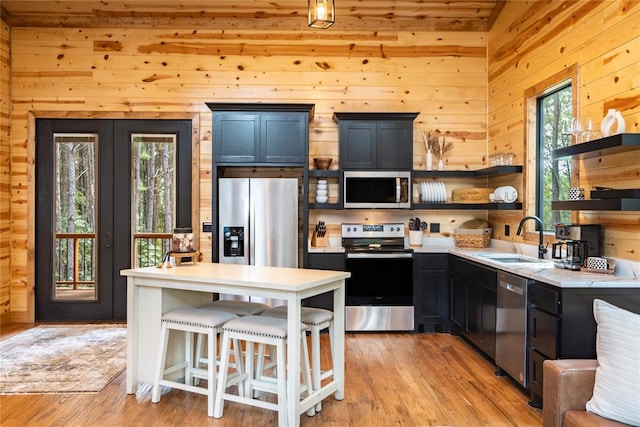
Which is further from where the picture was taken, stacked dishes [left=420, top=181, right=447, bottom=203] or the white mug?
stacked dishes [left=420, top=181, right=447, bottom=203]

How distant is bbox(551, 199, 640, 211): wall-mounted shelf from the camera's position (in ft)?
9.52

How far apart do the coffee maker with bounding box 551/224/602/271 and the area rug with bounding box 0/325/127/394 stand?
3.46m

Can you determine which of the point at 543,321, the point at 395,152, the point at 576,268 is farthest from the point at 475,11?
the point at 543,321

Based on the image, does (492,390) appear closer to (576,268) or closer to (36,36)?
(576,268)

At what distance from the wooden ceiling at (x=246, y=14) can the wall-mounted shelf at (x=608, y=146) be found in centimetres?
260

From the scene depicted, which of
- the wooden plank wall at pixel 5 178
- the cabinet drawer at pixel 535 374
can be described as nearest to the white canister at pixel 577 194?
the cabinet drawer at pixel 535 374

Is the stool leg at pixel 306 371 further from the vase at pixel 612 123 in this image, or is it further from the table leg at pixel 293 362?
the vase at pixel 612 123

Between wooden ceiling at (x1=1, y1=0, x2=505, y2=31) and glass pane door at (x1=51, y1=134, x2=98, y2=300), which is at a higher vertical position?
wooden ceiling at (x1=1, y1=0, x2=505, y2=31)

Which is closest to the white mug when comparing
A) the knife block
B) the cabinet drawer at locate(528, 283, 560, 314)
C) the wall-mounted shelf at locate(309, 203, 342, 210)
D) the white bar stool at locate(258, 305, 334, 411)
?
the wall-mounted shelf at locate(309, 203, 342, 210)

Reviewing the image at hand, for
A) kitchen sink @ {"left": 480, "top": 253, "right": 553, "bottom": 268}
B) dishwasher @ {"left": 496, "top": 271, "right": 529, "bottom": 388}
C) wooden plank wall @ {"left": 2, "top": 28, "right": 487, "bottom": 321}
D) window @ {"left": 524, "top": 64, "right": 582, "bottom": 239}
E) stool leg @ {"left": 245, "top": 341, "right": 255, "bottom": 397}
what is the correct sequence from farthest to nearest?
wooden plank wall @ {"left": 2, "top": 28, "right": 487, "bottom": 321} → window @ {"left": 524, "top": 64, "right": 582, "bottom": 239} → kitchen sink @ {"left": 480, "top": 253, "right": 553, "bottom": 268} → dishwasher @ {"left": 496, "top": 271, "right": 529, "bottom": 388} → stool leg @ {"left": 245, "top": 341, "right": 255, "bottom": 397}

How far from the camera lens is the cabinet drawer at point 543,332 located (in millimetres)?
2961

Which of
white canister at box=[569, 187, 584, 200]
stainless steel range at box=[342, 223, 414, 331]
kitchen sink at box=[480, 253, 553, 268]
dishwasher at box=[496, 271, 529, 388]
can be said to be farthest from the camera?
stainless steel range at box=[342, 223, 414, 331]

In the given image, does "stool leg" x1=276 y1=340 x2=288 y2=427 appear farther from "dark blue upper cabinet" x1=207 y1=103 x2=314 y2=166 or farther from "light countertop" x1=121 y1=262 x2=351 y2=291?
"dark blue upper cabinet" x1=207 y1=103 x2=314 y2=166

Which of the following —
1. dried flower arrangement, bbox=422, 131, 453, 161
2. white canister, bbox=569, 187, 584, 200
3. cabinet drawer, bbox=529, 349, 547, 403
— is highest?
dried flower arrangement, bbox=422, 131, 453, 161
